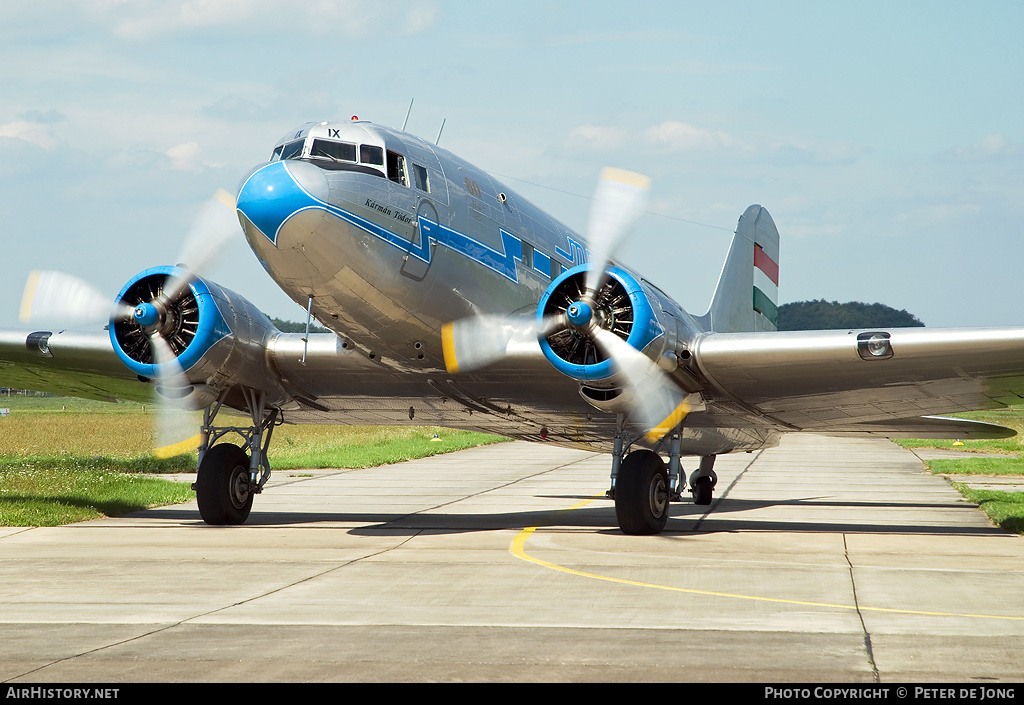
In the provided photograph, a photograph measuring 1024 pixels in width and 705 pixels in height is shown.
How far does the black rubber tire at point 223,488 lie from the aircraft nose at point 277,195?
4593 mm

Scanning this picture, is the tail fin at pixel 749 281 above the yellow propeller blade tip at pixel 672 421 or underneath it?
above

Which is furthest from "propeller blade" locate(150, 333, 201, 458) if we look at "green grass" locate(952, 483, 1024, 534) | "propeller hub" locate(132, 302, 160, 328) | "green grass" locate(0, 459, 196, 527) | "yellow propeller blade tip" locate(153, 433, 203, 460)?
"green grass" locate(952, 483, 1024, 534)

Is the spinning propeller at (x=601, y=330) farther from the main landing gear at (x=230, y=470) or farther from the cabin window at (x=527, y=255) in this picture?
the main landing gear at (x=230, y=470)

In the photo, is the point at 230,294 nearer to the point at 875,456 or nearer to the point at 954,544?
the point at 954,544

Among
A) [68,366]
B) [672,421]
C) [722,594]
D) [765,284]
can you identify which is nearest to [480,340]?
[672,421]

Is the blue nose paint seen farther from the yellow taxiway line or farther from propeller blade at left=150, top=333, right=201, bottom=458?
the yellow taxiway line

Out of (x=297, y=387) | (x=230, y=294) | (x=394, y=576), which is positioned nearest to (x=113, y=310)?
(x=230, y=294)

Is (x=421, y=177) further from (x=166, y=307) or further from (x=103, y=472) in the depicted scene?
(x=103, y=472)

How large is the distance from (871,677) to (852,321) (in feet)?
509

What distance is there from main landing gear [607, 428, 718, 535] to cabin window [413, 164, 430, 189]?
3.97 m

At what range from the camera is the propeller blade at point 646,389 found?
1166 cm

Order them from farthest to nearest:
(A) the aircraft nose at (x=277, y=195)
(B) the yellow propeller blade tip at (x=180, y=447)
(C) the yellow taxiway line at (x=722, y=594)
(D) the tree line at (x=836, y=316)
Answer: (D) the tree line at (x=836, y=316) < (B) the yellow propeller blade tip at (x=180, y=447) < (A) the aircraft nose at (x=277, y=195) < (C) the yellow taxiway line at (x=722, y=594)

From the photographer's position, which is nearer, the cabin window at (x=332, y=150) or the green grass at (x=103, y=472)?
the cabin window at (x=332, y=150)

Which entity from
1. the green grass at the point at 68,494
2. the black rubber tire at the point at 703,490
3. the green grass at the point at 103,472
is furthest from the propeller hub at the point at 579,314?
the black rubber tire at the point at 703,490
